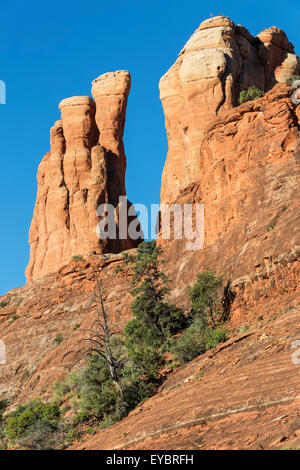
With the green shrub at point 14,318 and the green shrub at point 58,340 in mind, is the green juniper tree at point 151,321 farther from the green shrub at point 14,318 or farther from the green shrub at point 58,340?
the green shrub at point 14,318

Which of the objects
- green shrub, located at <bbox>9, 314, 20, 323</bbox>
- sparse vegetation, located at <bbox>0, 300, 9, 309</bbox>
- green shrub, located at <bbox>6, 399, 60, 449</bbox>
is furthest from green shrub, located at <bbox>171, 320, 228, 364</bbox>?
sparse vegetation, located at <bbox>0, 300, 9, 309</bbox>

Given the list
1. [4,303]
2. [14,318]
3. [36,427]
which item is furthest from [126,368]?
[4,303]

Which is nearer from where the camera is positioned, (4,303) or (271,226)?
(271,226)

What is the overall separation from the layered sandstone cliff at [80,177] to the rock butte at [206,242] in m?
0.16

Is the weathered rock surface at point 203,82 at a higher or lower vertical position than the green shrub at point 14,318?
higher

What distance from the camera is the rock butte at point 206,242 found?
17.5 metres

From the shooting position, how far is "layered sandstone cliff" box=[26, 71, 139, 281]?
6675cm

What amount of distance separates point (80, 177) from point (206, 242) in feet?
102

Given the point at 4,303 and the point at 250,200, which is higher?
the point at 250,200

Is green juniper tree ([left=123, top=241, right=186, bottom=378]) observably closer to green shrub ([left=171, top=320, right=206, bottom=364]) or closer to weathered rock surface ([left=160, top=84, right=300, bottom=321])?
green shrub ([left=171, top=320, right=206, bottom=364])

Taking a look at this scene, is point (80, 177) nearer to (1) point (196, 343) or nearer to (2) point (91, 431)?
(1) point (196, 343)

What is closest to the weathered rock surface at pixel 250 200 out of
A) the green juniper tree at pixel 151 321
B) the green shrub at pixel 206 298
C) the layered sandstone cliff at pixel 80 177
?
the green shrub at pixel 206 298

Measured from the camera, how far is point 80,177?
69.2 metres

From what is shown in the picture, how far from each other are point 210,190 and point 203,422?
26.5 metres
